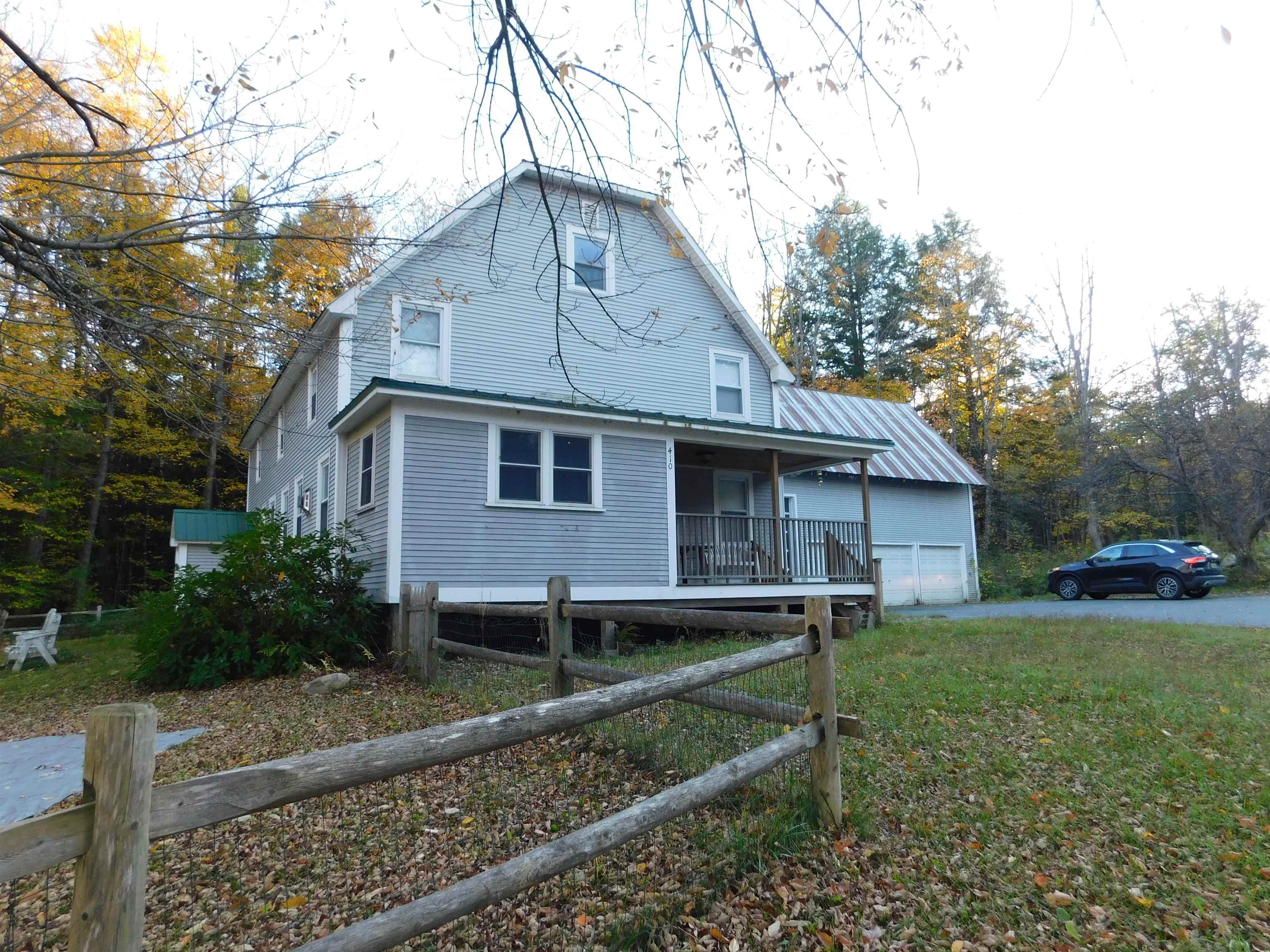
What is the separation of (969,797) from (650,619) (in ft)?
7.58

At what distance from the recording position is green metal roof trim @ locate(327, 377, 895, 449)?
1099 cm

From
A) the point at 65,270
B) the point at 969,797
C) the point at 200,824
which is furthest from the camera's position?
the point at 65,270

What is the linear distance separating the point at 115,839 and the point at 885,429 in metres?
24.3

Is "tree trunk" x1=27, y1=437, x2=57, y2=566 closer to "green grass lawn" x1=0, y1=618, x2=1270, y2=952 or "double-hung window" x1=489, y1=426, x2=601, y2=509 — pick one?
"green grass lawn" x1=0, y1=618, x2=1270, y2=952

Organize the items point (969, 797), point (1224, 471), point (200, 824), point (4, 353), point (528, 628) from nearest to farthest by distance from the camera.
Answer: point (200, 824) → point (969, 797) → point (4, 353) → point (528, 628) → point (1224, 471)

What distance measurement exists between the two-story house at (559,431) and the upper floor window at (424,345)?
0.03 m

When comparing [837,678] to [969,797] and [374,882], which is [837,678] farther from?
[374,882]

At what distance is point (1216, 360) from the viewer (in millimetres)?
26641

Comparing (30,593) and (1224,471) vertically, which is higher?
(1224,471)

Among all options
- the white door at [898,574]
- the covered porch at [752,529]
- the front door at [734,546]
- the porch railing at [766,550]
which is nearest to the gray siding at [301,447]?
the covered porch at [752,529]

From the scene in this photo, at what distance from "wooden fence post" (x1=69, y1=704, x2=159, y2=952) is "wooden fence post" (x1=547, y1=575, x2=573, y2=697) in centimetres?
417

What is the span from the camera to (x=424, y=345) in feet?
43.8

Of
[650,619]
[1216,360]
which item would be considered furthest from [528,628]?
[1216,360]

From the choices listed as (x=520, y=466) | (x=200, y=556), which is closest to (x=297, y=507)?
(x=200, y=556)
